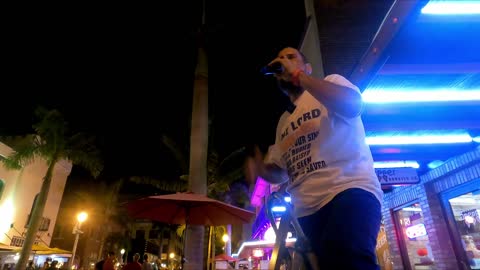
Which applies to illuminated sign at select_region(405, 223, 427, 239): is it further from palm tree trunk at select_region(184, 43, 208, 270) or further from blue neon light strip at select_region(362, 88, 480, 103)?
palm tree trunk at select_region(184, 43, 208, 270)

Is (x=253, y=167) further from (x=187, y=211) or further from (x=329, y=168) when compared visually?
(x=187, y=211)

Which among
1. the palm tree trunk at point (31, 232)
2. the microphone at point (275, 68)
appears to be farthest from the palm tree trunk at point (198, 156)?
the palm tree trunk at point (31, 232)

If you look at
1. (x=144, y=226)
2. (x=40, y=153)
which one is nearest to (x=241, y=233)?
(x=40, y=153)

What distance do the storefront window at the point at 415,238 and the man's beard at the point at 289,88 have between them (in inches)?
278

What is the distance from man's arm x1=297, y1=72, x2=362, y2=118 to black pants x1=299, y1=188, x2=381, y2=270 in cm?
41

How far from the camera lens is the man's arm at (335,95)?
4.66 feet

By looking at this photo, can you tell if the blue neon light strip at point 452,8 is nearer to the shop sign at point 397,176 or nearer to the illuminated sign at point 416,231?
the shop sign at point 397,176

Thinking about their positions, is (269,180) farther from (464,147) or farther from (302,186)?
(464,147)

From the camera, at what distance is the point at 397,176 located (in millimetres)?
6242

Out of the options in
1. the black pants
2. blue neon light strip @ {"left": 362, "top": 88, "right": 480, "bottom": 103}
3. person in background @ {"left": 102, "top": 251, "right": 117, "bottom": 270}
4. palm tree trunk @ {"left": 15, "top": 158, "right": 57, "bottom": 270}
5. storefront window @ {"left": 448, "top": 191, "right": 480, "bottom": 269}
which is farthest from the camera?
palm tree trunk @ {"left": 15, "top": 158, "right": 57, "bottom": 270}

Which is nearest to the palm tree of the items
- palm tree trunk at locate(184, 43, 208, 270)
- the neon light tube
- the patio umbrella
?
the patio umbrella

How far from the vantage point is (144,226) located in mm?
66375

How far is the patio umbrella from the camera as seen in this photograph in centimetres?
653

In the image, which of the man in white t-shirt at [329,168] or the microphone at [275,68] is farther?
the microphone at [275,68]
